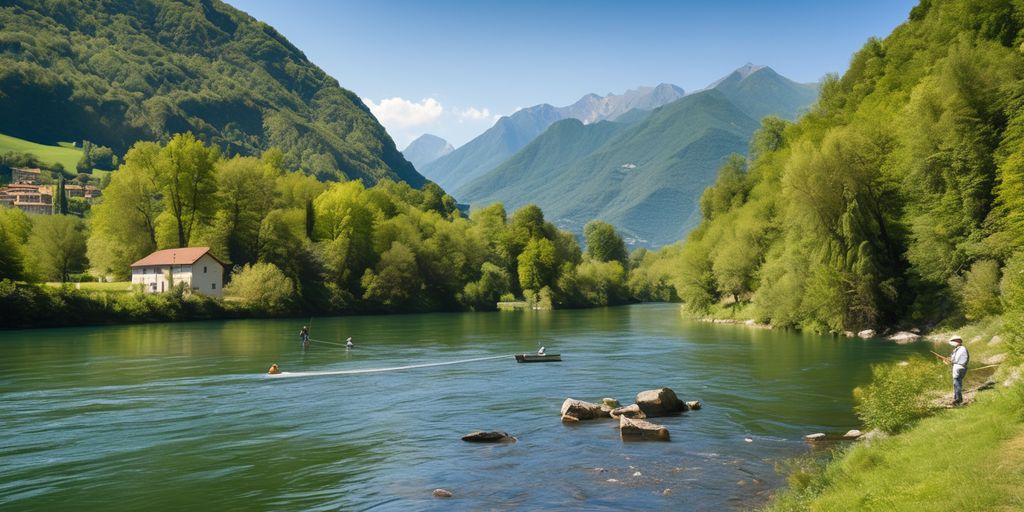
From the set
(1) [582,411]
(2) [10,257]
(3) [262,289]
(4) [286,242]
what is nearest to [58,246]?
(2) [10,257]

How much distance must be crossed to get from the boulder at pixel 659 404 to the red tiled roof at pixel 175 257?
81329 mm

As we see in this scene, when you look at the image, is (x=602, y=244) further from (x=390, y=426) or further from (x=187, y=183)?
(x=390, y=426)

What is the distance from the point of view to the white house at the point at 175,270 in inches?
3890

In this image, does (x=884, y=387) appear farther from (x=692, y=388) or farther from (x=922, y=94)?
(x=922, y=94)

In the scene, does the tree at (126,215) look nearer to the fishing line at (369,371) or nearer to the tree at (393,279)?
the tree at (393,279)

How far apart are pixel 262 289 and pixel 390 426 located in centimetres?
7961

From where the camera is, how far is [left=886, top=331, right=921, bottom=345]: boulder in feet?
201

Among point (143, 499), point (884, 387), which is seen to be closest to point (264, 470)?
point (143, 499)

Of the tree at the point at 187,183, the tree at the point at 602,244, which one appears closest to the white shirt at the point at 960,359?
the tree at the point at 187,183

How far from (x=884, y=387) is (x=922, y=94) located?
157ft

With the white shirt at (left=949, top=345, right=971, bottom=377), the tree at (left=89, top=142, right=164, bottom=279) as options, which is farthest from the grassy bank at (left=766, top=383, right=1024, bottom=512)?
the tree at (left=89, top=142, right=164, bottom=279)

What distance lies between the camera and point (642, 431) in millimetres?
28312

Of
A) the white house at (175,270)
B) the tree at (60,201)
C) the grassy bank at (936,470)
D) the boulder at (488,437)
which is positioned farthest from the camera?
the tree at (60,201)

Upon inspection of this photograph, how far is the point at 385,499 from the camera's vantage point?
21141mm
